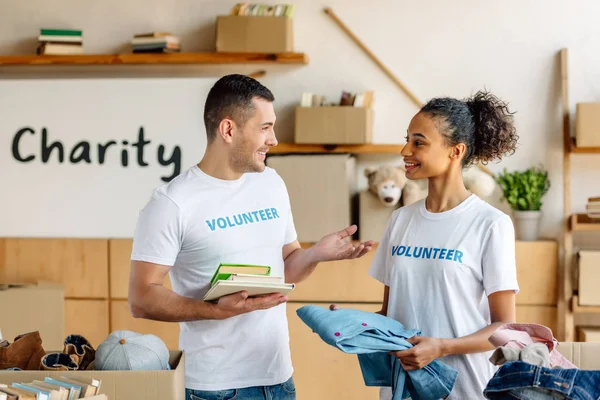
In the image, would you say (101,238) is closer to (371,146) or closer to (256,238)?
(371,146)

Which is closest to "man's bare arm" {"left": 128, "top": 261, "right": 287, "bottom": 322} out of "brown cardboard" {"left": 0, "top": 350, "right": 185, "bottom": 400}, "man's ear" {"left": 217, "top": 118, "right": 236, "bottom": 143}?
"brown cardboard" {"left": 0, "top": 350, "right": 185, "bottom": 400}

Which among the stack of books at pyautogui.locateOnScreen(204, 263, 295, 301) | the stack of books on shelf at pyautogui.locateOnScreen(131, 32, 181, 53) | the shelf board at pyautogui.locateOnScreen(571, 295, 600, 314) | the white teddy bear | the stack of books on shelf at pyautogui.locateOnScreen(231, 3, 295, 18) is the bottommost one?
the shelf board at pyautogui.locateOnScreen(571, 295, 600, 314)

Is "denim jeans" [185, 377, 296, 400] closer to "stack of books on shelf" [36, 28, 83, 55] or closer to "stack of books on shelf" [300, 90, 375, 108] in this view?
"stack of books on shelf" [300, 90, 375, 108]

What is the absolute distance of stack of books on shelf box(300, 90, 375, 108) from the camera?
13.2ft

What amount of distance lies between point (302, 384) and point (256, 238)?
201 centimetres

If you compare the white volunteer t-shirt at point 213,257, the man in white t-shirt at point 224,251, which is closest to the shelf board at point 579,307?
the man in white t-shirt at point 224,251

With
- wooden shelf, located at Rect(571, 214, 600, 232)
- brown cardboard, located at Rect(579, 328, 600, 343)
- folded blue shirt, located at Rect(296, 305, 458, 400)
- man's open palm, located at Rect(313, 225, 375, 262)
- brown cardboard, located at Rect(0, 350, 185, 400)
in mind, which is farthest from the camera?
wooden shelf, located at Rect(571, 214, 600, 232)

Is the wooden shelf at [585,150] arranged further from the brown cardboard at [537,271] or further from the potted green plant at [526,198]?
Result: the brown cardboard at [537,271]

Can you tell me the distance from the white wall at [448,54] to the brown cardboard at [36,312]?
1.77 ft

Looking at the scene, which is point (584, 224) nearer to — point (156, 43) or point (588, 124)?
point (588, 124)

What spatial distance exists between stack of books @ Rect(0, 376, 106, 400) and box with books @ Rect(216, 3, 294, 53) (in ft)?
8.54

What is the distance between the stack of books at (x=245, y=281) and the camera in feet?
6.05

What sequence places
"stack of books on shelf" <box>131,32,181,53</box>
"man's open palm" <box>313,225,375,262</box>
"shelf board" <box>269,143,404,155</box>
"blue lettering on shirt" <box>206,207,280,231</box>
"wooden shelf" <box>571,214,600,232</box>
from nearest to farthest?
"blue lettering on shirt" <box>206,207,280,231</box> → "man's open palm" <box>313,225,375,262</box> → "wooden shelf" <box>571,214,600,232</box> → "shelf board" <box>269,143,404,155</box> → "stack of books on shelf" <box>131,32,181,53</box>

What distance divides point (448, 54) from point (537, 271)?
1201 mm
